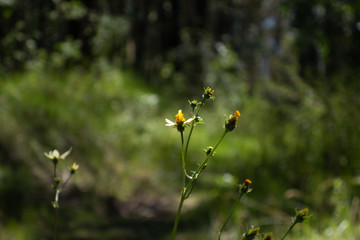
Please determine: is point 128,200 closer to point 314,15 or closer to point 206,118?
point 206,118

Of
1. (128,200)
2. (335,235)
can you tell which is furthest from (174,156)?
(335,235)

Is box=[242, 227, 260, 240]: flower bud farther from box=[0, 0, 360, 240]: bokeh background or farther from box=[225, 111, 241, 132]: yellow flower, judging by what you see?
box=[0, 0, 360, 240]: bokeh background

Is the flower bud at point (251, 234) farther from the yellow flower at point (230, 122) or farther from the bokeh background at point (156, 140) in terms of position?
the bokeh background at point (156, 140)

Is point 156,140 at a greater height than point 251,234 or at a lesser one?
greater

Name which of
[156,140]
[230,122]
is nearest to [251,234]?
[230,122]

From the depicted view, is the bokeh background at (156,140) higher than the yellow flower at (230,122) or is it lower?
higher

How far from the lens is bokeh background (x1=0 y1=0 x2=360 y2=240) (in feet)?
7.54

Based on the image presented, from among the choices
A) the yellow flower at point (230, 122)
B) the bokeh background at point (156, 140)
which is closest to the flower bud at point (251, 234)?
the yellow flower at point (230, 122)

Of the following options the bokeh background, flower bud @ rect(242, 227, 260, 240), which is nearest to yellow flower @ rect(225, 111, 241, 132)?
flower bud @ rect(242, 227, 260, 240)

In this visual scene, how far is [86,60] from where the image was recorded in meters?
4.64

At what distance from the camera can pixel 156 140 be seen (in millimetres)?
3768

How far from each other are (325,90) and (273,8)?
5003mm

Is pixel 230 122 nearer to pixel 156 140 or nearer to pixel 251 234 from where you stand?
pixel 251 234

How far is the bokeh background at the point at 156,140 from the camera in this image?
2.30 metres
